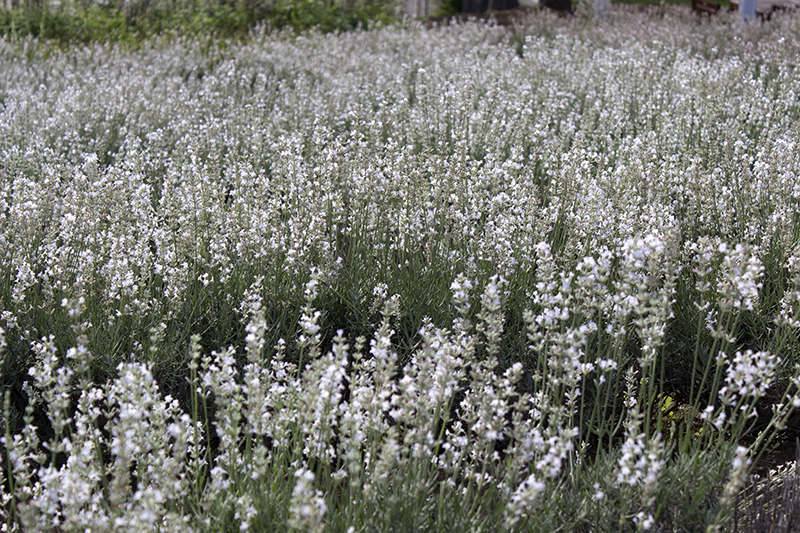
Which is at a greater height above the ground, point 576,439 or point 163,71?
point 163,71

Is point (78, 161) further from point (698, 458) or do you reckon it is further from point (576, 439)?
point (698, 458)

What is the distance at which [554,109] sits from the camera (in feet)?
17.0

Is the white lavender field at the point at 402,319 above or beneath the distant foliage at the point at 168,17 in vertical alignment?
beneath

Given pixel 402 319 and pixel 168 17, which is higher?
pixel 168 17

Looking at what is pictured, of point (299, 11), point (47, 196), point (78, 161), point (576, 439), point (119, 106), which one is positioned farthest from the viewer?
point (299, 11)

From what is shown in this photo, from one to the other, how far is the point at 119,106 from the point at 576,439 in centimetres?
470

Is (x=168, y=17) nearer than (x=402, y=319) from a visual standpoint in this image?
No

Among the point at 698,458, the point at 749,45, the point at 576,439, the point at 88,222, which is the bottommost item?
the point at 576,439

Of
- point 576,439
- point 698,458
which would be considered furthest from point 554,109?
point 698,458

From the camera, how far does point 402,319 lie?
311 cm

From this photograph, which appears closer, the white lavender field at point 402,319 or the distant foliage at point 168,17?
the white lavender field at point 402,319

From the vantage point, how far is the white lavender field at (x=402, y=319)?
185 centimetres

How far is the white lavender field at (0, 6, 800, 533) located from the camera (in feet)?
6.07

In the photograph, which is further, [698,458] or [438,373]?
[698,458]
